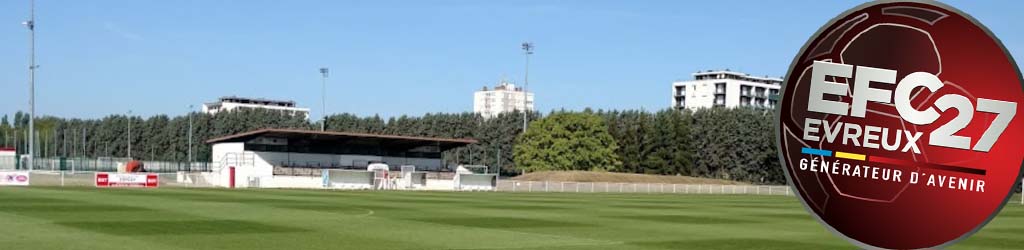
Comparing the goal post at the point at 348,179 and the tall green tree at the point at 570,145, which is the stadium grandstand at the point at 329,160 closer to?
the goal post at the point at 348,179

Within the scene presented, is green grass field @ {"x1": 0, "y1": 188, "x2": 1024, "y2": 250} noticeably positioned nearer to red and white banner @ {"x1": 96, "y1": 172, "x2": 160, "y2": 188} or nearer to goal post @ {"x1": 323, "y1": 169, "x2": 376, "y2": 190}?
red and white banner @ {"x1": 96, "y1": 172, "x2": 160, "y2": 188}

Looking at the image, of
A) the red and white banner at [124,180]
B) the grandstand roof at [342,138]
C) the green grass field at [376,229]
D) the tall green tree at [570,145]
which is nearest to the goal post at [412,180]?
the grandstand roof at [342,138]

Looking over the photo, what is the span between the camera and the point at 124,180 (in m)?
69.6

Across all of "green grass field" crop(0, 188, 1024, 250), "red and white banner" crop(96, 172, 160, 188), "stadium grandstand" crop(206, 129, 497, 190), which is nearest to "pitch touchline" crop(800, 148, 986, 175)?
"green grass field" crop(0, 188, 1024, 250)

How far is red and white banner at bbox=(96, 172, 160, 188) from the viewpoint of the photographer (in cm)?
6788

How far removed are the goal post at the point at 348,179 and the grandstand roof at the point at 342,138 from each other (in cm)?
763

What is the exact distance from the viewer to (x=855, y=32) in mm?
8523

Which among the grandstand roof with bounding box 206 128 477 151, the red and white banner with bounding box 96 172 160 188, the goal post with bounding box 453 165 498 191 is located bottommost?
the goal post with bounding box 453 165 498 191

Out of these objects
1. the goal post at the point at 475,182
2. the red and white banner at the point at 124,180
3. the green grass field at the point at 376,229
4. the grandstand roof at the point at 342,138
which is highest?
the grandstand roof at the point at 342,138

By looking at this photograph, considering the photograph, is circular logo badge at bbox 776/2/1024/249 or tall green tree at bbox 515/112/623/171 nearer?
circular logo badge at bbox 776/2/1024/249

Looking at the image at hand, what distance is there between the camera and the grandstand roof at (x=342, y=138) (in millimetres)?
90438

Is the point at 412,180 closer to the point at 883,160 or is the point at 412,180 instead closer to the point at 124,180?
the point at 124,180

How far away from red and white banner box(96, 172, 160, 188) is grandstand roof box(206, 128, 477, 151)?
1814cm

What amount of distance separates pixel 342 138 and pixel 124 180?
94.1 feet
